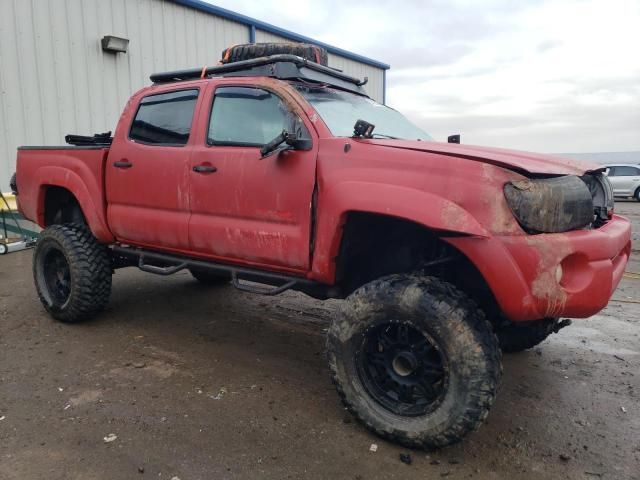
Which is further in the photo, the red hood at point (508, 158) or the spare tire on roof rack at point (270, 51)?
the spare tire on roof rack at point (270, 51)

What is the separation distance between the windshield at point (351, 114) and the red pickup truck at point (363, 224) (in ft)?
0.06

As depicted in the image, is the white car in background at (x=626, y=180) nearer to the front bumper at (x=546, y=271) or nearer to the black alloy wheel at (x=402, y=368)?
the front bumper at (x=546, y=271)

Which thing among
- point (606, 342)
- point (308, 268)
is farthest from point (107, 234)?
point (606, 342)

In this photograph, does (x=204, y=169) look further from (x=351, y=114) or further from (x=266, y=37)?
(x=266, y=37)

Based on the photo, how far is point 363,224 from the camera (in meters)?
2.95

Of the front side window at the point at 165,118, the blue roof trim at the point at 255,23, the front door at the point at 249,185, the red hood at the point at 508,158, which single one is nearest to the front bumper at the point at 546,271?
the red hood at the point at 508,158

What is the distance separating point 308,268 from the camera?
3055 millimetres

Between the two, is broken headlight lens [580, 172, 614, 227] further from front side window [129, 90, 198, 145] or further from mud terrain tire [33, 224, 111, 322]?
mud terrain tire [33, 224, 111, 322]

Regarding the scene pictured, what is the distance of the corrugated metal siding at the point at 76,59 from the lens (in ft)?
26.6

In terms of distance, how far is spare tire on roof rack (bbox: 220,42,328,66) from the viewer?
4.09 m

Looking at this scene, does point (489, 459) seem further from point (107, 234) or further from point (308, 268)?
point (107, 234)

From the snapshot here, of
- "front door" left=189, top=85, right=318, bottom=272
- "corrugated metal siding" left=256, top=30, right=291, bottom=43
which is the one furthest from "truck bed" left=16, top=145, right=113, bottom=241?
"corrugated metal siding" left=256, top=30, right=291, bottom=43

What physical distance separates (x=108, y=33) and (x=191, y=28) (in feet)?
6.25

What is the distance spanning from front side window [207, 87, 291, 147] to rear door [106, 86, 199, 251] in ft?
0.83
